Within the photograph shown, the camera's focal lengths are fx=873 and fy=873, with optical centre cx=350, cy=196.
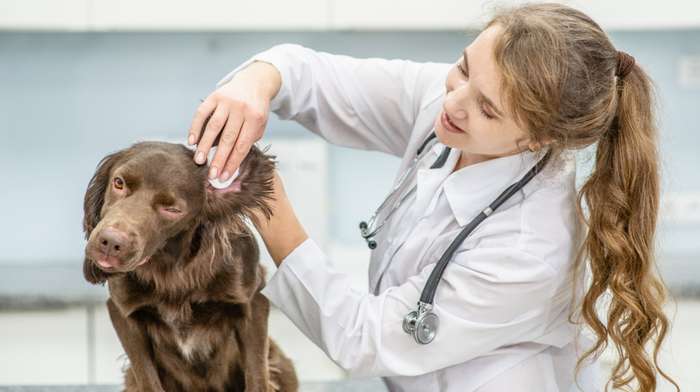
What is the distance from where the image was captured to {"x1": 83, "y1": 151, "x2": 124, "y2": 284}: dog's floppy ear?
3.99ft

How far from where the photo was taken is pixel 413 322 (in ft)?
4.36

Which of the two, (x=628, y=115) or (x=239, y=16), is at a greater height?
(x=628, y=115)

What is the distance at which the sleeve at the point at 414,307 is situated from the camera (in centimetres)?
136

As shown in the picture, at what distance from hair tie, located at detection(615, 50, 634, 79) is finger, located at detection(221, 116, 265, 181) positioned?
0.56 metres

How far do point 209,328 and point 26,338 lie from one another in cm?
176

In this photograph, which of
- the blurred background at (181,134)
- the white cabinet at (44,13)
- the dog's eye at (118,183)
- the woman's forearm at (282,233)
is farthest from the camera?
the blurred background at (181,134)

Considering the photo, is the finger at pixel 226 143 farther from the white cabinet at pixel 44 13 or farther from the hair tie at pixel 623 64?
the white cabinet at pixel 44 13

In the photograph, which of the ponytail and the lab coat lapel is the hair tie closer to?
the ponytail

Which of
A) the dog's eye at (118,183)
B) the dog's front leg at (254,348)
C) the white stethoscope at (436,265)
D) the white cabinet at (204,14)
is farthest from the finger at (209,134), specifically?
the white cabinet at (204,14)

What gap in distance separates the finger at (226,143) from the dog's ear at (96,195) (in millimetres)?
140

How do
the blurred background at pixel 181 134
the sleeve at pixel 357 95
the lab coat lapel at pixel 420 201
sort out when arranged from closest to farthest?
the lab coat lapel at pixel 420 201 < the sleeve at pixel 357 95 < the blurred background at pixel 181 134

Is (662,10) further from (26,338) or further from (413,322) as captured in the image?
(26,338)

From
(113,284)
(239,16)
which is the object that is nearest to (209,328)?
(113,284)

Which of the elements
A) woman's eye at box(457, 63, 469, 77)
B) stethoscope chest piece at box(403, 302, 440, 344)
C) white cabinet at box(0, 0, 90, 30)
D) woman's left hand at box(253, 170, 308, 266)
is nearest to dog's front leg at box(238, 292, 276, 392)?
woman's left hand at box(253, 170, 308, 266)
